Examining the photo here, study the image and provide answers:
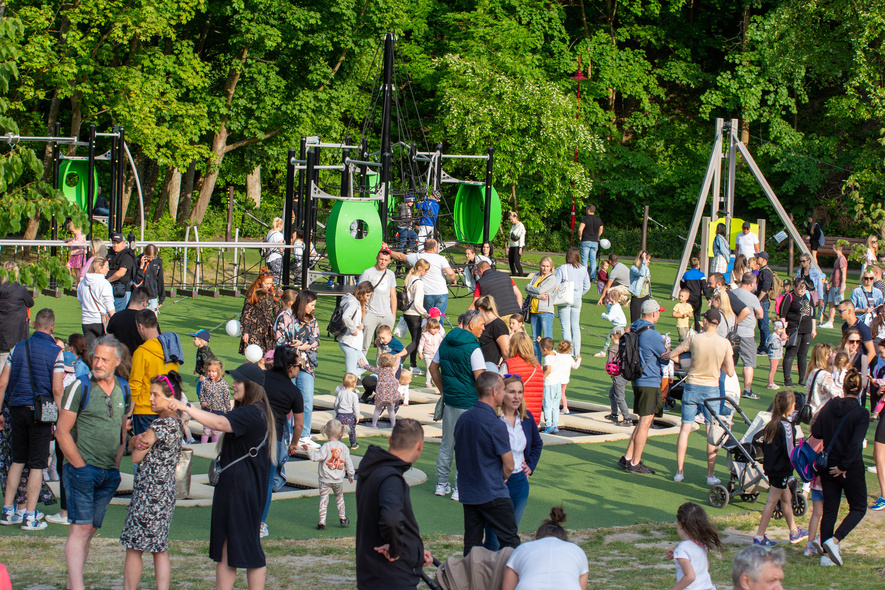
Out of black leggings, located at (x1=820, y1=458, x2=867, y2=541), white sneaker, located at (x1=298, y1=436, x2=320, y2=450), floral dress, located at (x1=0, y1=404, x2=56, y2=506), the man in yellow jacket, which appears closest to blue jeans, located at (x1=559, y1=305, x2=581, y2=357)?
white sneaker, located at (x1=298, y1=436, x2=320, y2=450)

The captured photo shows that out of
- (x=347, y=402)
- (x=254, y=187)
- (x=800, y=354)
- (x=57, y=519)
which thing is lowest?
(x=57, y=519)

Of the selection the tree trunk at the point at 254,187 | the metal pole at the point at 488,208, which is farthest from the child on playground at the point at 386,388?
the tree trunk at the point at 254,187

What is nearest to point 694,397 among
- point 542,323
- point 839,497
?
point 839,497

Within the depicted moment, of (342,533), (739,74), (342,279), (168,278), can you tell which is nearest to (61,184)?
(168,278)

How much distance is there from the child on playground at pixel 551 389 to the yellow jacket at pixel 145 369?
15.4ft

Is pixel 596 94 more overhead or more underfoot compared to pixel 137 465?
more overhead

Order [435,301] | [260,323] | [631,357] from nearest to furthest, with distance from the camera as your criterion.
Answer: [631,357] → [260,323] → [435,301]

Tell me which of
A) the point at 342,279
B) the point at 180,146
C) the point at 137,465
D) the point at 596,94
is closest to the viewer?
the point at 137,465

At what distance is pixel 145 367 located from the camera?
8.05 meters

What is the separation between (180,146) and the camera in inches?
1162

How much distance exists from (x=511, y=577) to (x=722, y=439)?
16.0 feet

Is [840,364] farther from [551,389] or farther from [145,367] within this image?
[145,367]

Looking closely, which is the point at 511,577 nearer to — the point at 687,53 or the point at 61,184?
the point at 61,184

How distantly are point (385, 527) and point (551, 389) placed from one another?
6730 mm
